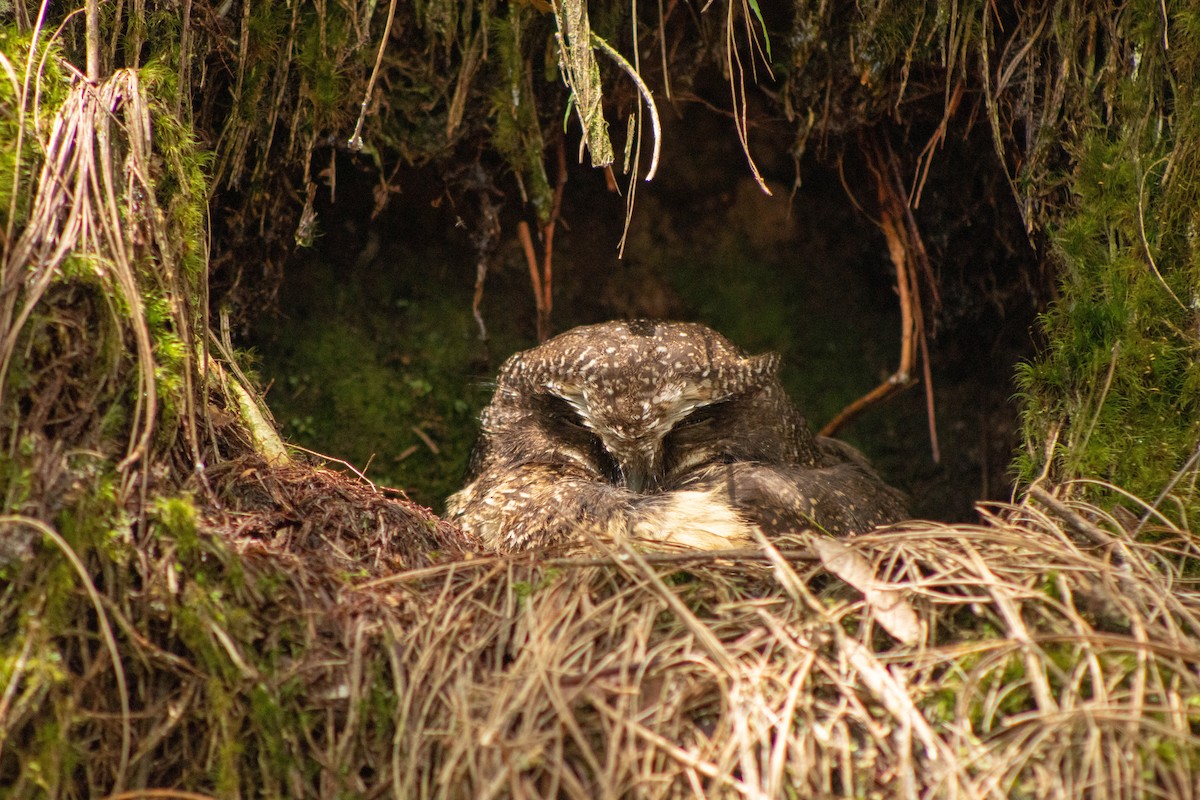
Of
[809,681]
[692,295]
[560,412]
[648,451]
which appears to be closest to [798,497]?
[648,451]

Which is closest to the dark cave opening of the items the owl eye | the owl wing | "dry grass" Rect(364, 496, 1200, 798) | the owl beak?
the owl eye

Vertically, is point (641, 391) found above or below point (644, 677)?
above

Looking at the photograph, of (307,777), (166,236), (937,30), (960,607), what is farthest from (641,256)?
(307,777)

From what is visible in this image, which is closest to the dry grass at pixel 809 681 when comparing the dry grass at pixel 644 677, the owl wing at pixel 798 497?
the dry grass at pixel 644 677

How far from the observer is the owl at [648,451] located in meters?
2.94

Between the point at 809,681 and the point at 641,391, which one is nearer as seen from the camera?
the point at 809,681

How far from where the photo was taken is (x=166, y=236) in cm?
251

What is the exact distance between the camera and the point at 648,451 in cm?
317

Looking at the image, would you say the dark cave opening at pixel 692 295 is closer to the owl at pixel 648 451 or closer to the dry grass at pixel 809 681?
the owl at pixel 648 451

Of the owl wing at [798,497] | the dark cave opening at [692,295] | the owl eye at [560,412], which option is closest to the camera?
the owl wing at [798,497]

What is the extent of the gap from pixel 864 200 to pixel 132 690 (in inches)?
120

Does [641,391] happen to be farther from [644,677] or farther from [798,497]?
[644,677]

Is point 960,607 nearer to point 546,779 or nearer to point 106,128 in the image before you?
point 546,779

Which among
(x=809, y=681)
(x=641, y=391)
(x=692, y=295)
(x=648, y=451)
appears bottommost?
(x=809, y=681)
